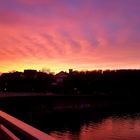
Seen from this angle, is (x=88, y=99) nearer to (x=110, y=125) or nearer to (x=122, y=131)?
(x=110, y=125)

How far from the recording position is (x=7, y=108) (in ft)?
383

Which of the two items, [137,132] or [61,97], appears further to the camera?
[61,97]

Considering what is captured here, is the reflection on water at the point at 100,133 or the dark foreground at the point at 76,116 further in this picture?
the dark foreground at the point at 76,116

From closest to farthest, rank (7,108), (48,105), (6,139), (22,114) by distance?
1. (6,139)
2. (7,108)
3. (22,114)
4. (48,105)

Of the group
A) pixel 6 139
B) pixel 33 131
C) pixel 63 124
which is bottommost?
pixel 63 124

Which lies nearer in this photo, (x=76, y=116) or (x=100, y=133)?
(x=100, y=133)

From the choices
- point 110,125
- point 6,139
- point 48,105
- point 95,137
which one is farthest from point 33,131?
point 48,105

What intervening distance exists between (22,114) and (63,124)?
87.1 ft

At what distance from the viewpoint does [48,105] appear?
14625 centimetres

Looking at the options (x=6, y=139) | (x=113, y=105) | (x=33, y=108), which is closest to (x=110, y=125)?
(x=33, y=108)

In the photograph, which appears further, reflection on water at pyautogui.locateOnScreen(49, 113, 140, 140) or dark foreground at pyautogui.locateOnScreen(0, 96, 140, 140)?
dark foreground at pyautogui.locateOnScreen(0, 96, 140, 140)

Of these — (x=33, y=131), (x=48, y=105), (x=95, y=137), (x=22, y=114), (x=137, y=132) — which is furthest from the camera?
(x=48, y=105)

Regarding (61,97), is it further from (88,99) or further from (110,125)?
(110,125)

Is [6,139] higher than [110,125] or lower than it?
higher
